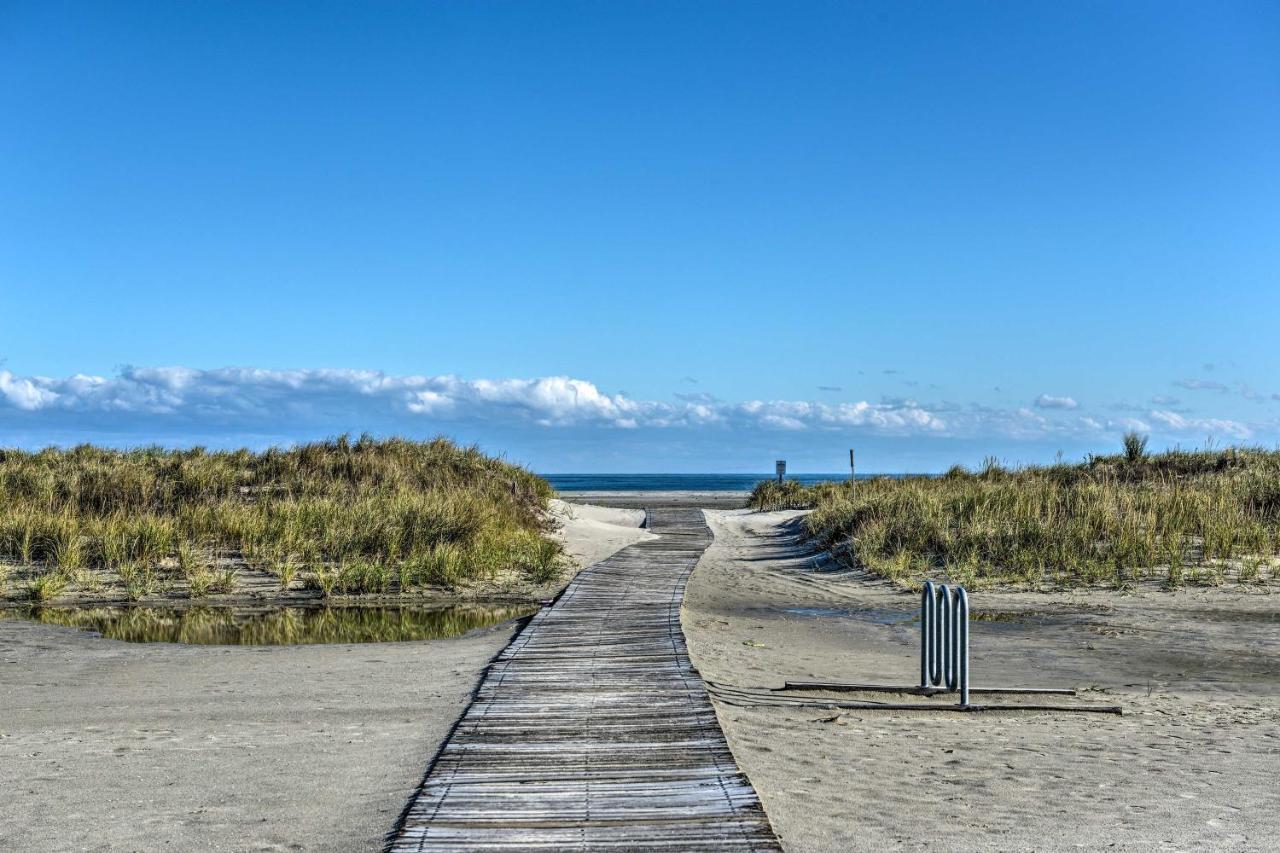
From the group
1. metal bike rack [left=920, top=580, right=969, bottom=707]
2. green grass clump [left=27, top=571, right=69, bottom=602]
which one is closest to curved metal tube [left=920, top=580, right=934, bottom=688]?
metal bike rack [left=920, top=580, right=969, bottom=707]

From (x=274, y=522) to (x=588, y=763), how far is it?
46.7ft

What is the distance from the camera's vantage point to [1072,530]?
63.5ft

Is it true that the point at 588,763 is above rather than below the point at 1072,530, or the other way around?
below

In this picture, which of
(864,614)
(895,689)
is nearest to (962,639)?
(895,689)

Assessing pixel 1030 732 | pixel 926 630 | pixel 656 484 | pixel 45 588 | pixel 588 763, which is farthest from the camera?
pixel 656 484

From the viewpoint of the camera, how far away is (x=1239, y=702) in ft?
31.4

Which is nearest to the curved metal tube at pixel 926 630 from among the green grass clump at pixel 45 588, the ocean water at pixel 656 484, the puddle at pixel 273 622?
the puddle at pixel 273 622

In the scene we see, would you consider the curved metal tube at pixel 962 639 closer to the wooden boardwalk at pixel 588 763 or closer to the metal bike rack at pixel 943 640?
the metal bike rack at pixel 943 640

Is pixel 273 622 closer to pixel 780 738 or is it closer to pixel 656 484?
pixel 780 738

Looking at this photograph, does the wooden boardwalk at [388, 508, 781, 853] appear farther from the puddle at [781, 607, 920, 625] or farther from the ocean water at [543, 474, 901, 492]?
the ocean water at [543, 474, 901, 492]

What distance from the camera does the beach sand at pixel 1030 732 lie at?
20.0 ft

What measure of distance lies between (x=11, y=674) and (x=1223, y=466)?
2455cm

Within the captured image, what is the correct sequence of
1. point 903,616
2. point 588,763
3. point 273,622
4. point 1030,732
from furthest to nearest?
point 903,616 < point 273,622 < point 1030,732 < point 588,763

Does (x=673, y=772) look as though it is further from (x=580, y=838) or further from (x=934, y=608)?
(x=934, y=608)
